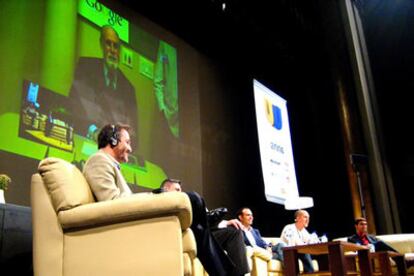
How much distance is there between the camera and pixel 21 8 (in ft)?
12.0

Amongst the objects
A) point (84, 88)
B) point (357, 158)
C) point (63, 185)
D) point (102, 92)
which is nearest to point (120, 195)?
point (63, 185)

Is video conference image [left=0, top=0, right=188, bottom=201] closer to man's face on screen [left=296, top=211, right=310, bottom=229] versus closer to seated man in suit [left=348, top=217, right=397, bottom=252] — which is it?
man's face on screen [left=296, top=211, right=310, bottom=229]

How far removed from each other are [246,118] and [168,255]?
5076 millimetres

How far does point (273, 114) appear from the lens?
6902 mm

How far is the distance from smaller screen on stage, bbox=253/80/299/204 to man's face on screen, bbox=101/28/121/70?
2.61 metres

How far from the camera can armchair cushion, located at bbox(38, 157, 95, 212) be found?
1873mm

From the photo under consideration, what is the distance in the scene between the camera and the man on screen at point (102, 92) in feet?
12.8

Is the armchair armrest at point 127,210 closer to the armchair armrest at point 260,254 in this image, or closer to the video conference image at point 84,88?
the video conference image at point 84,88

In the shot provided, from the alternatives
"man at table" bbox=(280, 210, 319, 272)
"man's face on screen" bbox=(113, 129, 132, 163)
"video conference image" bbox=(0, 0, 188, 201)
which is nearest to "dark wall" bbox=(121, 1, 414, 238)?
"video conference image" bbox=(0, 0, 188, 201)

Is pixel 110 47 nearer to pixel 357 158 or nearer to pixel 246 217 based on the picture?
pixel 246 217

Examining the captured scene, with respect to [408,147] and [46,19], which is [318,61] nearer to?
[408,147]

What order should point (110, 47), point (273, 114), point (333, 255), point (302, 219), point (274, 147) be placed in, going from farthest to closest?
point (273, 114) → point (274, 147) → point (302, 219) → point (110, 47) → point (333, 255)

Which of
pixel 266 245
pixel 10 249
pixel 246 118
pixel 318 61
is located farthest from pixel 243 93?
pixel 10 249

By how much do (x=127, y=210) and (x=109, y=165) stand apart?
36 centimetres
